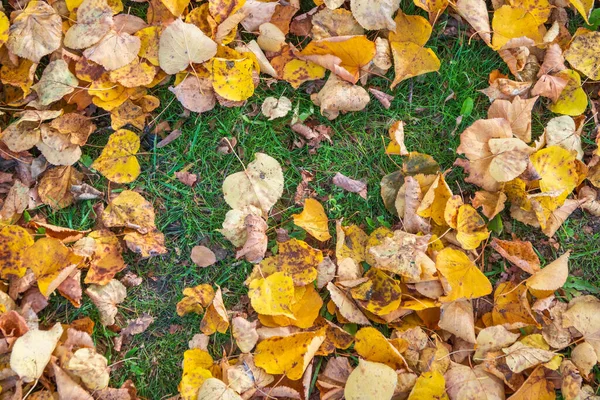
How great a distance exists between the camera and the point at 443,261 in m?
2.06

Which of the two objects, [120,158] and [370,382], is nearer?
[370,382]

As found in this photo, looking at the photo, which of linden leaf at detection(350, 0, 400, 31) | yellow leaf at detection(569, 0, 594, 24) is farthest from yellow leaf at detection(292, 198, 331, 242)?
yellow leaf at detection(569, 0, 594, 24)

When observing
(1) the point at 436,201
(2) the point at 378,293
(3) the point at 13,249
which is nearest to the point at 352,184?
(1) the point at 436,201

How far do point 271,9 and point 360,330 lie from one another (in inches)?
51.6

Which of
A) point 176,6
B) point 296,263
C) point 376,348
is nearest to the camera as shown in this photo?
point 376,348

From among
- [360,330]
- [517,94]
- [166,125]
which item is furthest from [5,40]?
[517,94]

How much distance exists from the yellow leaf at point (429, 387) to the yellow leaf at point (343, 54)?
1.15 metres

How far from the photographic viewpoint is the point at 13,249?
2098mm

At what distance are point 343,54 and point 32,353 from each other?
5.20 ft

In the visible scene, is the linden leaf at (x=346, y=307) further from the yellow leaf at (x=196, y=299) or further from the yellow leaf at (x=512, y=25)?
the yellow leaf at (x=512, y=25)

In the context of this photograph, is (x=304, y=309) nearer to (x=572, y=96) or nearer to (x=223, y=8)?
(x=223, y=8)

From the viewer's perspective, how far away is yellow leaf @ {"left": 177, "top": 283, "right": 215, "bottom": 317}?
217 cm

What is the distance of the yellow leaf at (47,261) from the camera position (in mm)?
2062

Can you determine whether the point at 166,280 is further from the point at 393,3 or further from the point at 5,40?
the point at 393,3
